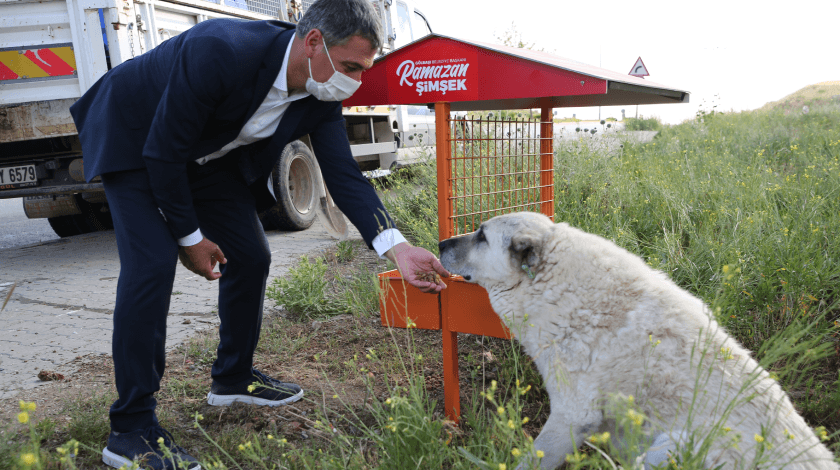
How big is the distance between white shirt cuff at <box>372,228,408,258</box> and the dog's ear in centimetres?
54

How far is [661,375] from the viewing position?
175 cm

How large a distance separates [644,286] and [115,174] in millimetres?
2158

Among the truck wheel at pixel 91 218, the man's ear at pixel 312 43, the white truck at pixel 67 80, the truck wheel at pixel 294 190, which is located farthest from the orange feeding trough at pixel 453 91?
the truck wheel at pixel 91 218

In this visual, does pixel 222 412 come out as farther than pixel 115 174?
Yes

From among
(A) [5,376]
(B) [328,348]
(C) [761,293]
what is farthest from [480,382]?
(A) [5,376]

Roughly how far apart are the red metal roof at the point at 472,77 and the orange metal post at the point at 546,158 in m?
0.54

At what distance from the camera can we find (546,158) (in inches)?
124

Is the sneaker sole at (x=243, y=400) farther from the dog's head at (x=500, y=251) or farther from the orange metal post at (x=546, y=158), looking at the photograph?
the orange metal post at (x=546, y=158)

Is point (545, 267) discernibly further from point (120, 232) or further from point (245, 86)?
point (120, 232)

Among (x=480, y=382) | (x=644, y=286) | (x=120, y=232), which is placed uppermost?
(x=120, y=232)

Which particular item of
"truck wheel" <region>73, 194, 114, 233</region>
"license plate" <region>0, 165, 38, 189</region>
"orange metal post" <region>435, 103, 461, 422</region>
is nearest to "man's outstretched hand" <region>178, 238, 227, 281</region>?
"orange metal post" <region>435, 103, 461, 422</region>

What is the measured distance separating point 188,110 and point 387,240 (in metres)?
0.98

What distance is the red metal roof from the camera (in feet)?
7.16

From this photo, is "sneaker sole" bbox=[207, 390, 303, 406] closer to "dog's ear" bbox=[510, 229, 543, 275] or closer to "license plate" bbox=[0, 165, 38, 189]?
"dog's ear" bbox=[510, 229, 543, 275]
